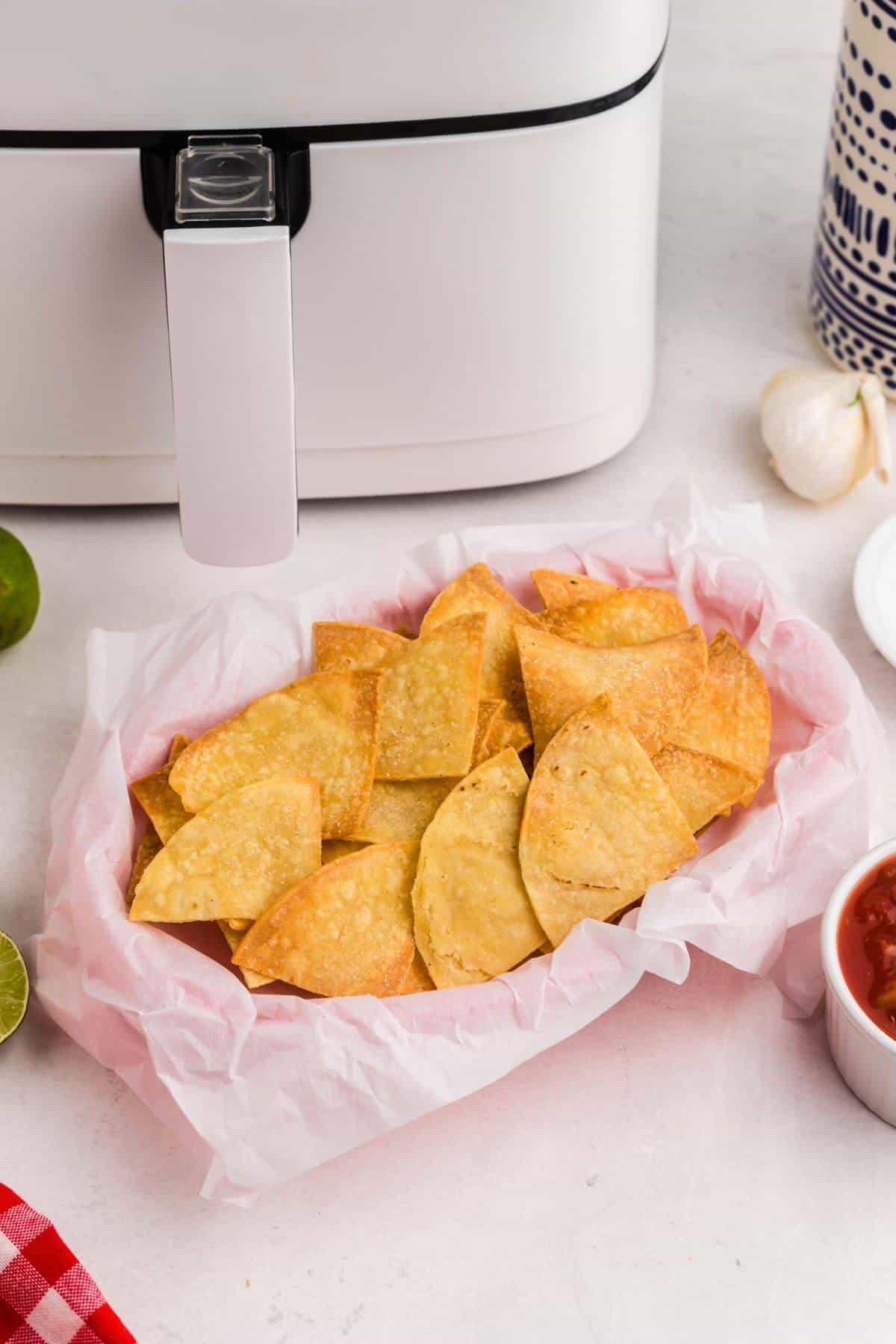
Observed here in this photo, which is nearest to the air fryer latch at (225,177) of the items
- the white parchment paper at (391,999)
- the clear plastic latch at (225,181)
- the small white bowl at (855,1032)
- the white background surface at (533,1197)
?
the clear plastic latch at (225,181)

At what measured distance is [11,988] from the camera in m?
0.78

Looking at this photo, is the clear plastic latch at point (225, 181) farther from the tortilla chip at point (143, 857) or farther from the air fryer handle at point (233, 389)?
the tortilla chip at point (143, 857)

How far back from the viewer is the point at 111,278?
92cm

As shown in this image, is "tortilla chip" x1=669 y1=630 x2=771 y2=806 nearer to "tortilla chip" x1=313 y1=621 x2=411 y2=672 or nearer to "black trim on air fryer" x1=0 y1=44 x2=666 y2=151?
"tortilla chip" x1=313 y1=621 x2=411 y2=672

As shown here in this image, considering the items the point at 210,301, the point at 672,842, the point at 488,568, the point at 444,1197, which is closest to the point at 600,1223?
the point at 444,1197

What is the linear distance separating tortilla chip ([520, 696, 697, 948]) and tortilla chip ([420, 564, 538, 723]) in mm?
70

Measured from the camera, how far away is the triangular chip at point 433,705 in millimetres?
796

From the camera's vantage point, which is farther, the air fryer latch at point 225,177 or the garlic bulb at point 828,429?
the garlic bulb at point 828,429

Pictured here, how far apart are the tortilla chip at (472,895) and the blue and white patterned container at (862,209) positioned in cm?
52

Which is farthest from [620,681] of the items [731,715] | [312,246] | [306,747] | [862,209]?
[862,209]

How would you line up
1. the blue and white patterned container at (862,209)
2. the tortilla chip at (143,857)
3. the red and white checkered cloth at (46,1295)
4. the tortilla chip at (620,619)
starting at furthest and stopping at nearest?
the blue and white patterned container at (862,209), the tortilla chip at (620,619), the tortilla chip at (143,857), the red and white checkered cloth at (46,1295)

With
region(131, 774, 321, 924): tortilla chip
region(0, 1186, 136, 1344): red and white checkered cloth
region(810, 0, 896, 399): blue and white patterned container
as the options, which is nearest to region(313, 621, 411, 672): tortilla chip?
region(131, 774, 321, 924): tortilla chip

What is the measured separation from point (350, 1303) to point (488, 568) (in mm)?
402

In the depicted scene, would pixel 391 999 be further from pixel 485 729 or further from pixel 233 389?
pixel 233 389
